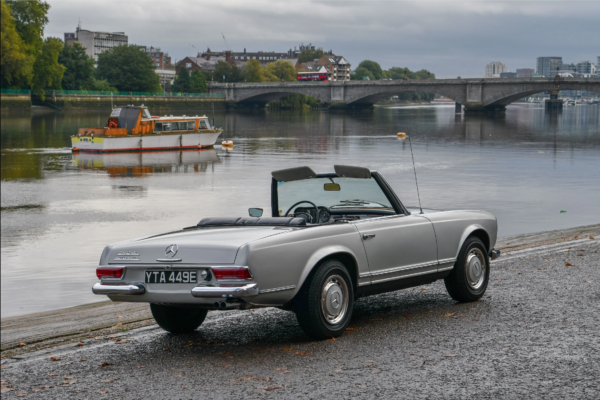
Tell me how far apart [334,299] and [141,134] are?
4516 cm

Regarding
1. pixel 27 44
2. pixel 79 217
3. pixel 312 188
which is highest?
pixel 27 44

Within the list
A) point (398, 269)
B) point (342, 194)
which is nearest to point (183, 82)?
point (342, 194)

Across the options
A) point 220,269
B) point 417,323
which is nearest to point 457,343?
point 417,323

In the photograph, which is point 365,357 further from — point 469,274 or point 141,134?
point 141,134

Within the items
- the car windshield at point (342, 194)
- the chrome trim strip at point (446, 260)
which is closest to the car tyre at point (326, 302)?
the car windshield at point (342, 194)

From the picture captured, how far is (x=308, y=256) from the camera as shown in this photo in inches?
245

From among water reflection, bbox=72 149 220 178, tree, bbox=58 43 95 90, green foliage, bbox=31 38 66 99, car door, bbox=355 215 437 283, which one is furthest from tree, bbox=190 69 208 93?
car door, bbox=355 215 437 283

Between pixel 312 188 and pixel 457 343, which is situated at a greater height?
pixel 312 188

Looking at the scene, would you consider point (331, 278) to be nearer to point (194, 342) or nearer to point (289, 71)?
point (194, 342)

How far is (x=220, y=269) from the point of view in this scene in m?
5.85

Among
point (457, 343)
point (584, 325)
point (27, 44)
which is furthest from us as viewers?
point (27, 44)

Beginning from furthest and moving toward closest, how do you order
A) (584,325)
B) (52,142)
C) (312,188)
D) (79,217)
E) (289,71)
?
(289,71) → (52,142) → (79,217) → (312,188) → (584,325)

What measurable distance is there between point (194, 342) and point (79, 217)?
1602cm

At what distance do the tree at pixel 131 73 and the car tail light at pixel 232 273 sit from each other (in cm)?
13344
